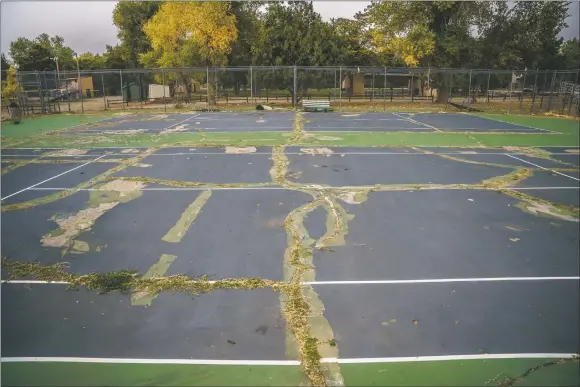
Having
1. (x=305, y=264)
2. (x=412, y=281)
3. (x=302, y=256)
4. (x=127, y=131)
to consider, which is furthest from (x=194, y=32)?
(x=412, y=281)

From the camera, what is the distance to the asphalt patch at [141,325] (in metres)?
4.07

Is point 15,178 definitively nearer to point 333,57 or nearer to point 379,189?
point 379,189

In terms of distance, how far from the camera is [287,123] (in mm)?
20375

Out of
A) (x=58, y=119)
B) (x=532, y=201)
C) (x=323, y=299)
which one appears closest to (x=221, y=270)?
(x=323, y=299)

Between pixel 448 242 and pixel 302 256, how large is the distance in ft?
7.75

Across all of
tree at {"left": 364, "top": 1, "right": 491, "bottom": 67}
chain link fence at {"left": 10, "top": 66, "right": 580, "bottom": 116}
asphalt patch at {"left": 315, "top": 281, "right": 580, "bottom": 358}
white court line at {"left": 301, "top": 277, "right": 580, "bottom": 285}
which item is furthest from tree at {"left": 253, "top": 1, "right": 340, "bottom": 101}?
asphalt patch at {"left": 315, "top": 281, "right": 580, "bottom": 358}

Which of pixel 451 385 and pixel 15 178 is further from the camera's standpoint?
pixel 15 178

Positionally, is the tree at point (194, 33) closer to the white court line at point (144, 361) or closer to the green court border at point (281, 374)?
the white court line at point (144, 361)

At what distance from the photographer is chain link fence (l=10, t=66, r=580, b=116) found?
25953 mm

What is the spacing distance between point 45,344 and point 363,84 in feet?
111

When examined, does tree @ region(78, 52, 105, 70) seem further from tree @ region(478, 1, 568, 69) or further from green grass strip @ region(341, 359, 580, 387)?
green grass strip @ region(341, 359, 580, 387)

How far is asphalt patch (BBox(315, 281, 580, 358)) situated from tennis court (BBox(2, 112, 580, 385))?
21mm

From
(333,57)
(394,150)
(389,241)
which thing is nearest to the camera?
(389,241)

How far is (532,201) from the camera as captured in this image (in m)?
8.60
